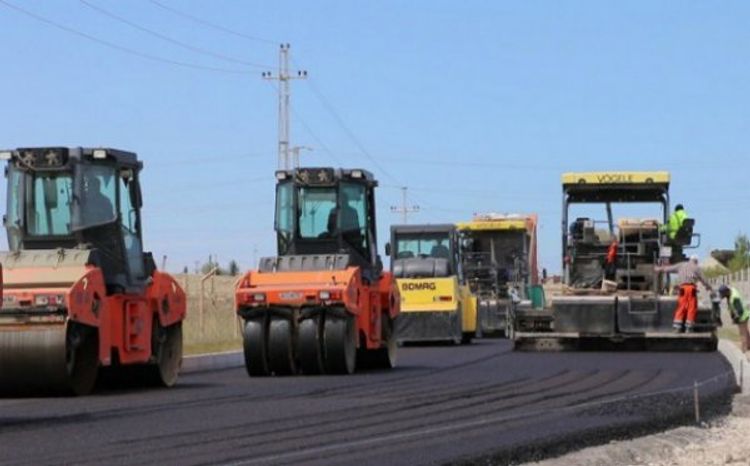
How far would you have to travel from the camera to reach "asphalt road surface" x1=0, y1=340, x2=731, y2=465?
462 inches

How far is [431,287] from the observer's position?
34.7 metres

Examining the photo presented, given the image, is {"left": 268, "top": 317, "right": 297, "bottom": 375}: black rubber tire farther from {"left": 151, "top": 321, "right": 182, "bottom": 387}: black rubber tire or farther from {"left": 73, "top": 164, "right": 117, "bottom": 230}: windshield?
{"left": 73, "top": 164, "right": 117, "bottom": 230}: windshield

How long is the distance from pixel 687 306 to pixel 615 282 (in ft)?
6.19

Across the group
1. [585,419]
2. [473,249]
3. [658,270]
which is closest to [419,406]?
[585,419]

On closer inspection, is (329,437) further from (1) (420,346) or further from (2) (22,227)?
(1) (420,346)

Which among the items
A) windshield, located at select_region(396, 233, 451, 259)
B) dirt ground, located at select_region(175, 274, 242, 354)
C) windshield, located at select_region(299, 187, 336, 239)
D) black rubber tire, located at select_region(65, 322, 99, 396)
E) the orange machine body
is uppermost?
windshield, located at select_region(299, 187, 336, 239)

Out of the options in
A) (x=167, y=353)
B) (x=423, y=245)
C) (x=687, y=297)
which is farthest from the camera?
(x=423, y=245)

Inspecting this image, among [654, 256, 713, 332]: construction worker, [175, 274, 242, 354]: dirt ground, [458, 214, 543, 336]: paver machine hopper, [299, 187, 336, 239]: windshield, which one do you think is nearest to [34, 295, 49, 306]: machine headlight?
[299, 187, 336, 239]: windshield

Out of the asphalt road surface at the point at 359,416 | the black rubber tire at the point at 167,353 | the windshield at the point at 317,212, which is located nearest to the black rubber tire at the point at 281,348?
the asphalt road surface at the point at 359,416

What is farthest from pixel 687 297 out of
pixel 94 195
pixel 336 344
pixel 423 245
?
pixel 94 195

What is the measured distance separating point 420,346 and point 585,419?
20969 millimetres

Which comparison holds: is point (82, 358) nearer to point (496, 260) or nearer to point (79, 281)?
point (79, 281)

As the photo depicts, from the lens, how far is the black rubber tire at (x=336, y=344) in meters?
21.8

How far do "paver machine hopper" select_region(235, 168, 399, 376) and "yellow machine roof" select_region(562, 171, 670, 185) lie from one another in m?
6.57
